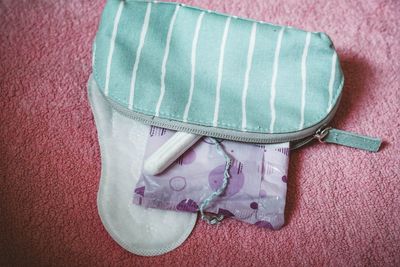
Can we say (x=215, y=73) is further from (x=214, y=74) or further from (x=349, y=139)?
(x=349, y=139)

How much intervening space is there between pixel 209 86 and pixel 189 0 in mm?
303

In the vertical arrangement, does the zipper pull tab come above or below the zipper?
below

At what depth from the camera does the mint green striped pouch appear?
0.66 metres

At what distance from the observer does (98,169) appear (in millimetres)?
712

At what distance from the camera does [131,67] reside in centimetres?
67

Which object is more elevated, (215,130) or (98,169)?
(215,130)

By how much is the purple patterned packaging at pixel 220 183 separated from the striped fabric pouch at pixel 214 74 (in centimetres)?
3

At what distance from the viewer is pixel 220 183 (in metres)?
0.67

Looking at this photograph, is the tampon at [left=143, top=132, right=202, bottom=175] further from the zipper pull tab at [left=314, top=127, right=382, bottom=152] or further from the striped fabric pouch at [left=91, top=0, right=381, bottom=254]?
the zipper pull tab at [left=314, top=127, right=382, bottom=152]

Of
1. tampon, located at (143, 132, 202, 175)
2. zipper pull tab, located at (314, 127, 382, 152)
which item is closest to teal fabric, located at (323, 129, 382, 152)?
zipper pull tab, located at (314, 127, 382, 152)

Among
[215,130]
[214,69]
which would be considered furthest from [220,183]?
[214,69]

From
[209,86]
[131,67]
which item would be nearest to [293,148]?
[209,86]

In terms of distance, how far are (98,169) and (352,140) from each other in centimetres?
46

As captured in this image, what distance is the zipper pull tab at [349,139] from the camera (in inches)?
28.0
